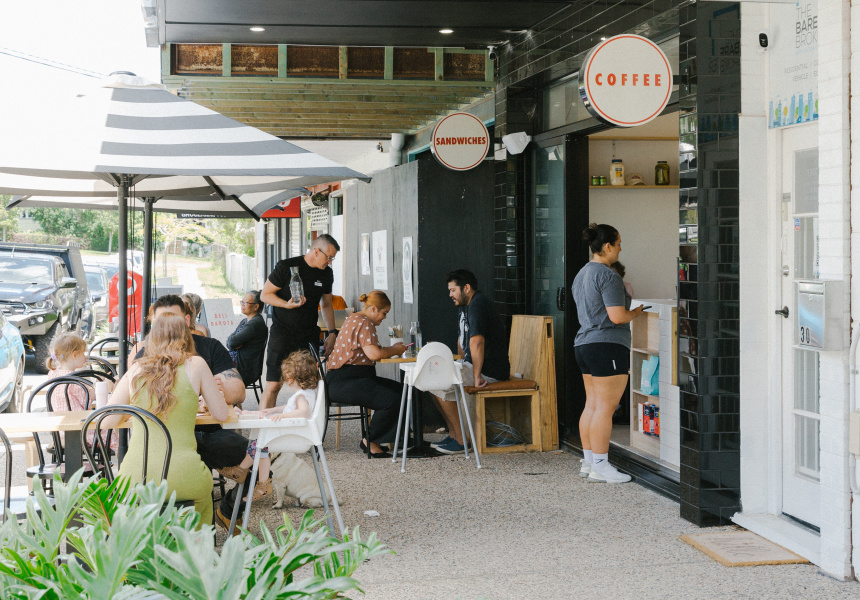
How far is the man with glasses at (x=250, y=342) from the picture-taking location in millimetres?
8305

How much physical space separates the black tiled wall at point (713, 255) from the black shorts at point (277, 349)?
12.4ft

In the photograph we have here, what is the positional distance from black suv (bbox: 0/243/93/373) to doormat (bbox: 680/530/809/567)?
9313mm

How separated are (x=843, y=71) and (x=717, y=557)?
7.71 ft

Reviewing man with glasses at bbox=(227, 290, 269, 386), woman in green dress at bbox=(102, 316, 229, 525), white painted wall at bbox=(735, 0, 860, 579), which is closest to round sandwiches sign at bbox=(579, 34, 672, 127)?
white painted wall at bbox=(735, 0, 860, 579)

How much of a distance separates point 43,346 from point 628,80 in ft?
33.0

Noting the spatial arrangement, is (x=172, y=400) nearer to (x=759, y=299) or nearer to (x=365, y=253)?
(x=759, y=299)

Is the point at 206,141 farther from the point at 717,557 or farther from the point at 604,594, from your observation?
the point at 717,557

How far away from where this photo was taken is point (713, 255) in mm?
4867

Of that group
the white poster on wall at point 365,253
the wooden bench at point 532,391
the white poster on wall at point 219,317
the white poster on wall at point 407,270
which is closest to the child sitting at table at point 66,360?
the wooden bench at point 532,391

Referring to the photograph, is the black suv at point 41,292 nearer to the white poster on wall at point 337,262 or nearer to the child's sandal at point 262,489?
Result: the white poster on wall at point 337,262

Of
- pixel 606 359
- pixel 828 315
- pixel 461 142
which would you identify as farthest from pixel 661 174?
pixel 828 315

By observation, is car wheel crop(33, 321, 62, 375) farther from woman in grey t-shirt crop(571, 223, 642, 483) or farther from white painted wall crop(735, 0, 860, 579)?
white painted wall crop(735, 0, 860, 579)

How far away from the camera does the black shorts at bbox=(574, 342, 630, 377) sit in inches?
232

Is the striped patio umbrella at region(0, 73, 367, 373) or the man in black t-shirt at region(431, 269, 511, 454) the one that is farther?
the man in black t-shirt at region(431, 269, 511, 454)
